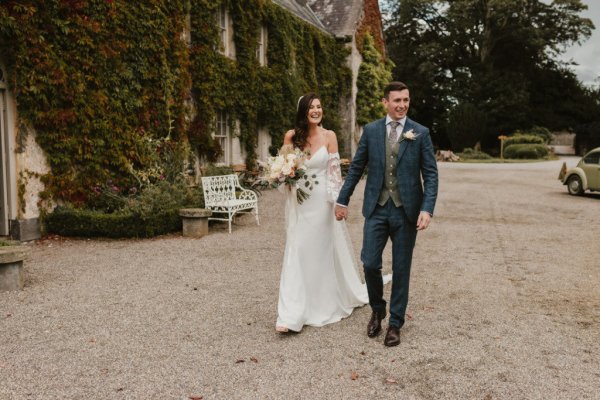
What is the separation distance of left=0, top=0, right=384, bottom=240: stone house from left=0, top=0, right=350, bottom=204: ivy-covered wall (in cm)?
19

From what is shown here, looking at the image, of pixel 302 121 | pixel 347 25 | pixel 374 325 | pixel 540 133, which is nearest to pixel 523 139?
pixel 540 133

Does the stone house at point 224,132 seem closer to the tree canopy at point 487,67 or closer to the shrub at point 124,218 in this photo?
the shrub at point 124,218

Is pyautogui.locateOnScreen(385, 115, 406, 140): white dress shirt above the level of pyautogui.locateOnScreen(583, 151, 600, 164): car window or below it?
above

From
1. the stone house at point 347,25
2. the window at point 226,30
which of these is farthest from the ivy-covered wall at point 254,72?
the stone house at point 347,25

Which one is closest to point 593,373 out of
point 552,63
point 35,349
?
point 35,349

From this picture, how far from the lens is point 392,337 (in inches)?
178

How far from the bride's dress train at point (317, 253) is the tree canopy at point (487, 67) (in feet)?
138

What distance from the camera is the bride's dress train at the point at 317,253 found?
5094 mm

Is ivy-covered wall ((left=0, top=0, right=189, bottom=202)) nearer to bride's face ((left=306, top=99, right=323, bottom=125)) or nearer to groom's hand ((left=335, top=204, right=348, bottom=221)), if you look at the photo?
bride's face ((left=306, top=99, right=323, bottom=125))

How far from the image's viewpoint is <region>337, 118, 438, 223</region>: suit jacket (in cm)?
441

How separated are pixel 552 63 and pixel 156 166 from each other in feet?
155

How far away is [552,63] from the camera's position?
49.7 meters

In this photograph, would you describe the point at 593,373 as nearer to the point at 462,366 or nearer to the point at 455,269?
the point at 462,366

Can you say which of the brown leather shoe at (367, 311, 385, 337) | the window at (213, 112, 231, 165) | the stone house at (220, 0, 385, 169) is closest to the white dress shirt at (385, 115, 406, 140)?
the brown leather shoe at (367, 311, 385, 337)
